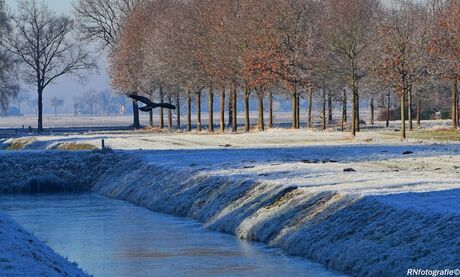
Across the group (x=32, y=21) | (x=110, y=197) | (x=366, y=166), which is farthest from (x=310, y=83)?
(x=32, y=21)

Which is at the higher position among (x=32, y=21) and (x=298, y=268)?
(x=32, y=21)

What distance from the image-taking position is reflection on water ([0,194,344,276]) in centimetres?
2702

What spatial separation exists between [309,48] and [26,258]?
190ft

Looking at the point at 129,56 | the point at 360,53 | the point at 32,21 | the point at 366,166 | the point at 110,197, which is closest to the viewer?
the point at 366,166

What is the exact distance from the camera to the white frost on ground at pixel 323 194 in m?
25.0

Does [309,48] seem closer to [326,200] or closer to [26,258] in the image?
[326,200]

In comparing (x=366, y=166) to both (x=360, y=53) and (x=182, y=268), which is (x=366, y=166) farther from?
(x=360, y=53)

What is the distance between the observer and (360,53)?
253 feet

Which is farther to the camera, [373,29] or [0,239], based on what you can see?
[373,29]

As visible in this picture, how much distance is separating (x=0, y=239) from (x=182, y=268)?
5.18 metres

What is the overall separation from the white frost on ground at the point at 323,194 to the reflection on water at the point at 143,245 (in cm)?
85

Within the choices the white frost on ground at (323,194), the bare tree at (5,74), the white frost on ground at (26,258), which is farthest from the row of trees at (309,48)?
the white frost on ground at (26,258)

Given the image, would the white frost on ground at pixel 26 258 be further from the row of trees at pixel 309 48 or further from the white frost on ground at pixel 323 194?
the row of trees at pixel 309 48

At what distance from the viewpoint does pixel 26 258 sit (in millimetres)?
22219
